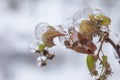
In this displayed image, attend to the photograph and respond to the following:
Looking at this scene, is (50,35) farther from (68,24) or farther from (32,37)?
(32,37)

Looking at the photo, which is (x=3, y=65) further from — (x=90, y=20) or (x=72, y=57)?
(x=90, y=20)

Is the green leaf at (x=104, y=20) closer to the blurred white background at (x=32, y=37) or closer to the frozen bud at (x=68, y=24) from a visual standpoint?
the frozen bud at (x=68, y=24)

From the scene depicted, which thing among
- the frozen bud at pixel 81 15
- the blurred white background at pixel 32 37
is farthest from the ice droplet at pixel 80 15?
the blurred white background at pixel 32 37

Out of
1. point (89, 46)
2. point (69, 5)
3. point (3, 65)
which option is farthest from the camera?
point (69, 5)

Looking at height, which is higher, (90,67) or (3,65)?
(3,65)

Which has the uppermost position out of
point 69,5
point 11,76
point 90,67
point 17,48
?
point 69,5

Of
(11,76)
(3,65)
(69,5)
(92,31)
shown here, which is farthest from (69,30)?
(69,5)

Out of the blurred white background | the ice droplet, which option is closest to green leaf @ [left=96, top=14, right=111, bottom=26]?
the ice droplet

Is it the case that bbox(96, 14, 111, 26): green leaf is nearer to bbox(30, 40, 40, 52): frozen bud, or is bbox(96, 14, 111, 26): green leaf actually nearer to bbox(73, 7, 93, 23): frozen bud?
bbox(73, 7, 93, 23): frozen bud
